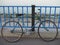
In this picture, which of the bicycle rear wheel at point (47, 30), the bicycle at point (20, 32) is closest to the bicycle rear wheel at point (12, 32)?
the bicycle at point (20, 32)

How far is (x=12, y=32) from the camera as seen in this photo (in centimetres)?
739

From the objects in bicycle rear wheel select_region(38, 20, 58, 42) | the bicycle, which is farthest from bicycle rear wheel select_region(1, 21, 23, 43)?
bicycle rear wheel select_region(38, 20, 58, 42)

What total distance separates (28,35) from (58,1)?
11.5 feet

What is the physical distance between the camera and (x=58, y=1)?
9.88 m

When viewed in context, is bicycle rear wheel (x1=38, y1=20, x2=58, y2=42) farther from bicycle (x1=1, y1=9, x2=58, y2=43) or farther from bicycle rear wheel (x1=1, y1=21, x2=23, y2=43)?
bicycle rear wheel (x1=1, y1=21, x2=23, y2=43)

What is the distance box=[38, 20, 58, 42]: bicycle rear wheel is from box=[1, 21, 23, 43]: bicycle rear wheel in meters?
0.80

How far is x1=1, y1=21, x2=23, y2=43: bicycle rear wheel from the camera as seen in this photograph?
283 inches

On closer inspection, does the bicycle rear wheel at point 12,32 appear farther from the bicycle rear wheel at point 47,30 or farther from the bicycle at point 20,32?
the bicycle rear wheel at point 47,30

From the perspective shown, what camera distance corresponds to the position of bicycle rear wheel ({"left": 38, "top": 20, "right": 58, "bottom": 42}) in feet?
23.4

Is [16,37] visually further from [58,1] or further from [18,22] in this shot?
[58,1]

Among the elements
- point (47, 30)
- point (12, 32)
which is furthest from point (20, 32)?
point (47, 30)

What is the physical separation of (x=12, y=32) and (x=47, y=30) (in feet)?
4.58

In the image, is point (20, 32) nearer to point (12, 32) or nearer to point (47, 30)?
point (12, 32)

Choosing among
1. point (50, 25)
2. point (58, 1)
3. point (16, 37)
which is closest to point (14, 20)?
point (16, 37)
